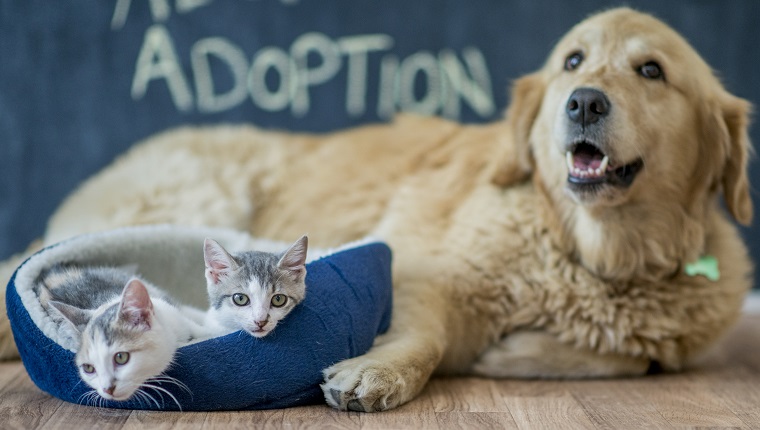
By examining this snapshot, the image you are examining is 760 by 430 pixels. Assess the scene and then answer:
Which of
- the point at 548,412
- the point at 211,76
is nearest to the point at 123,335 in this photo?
the point at 548,412

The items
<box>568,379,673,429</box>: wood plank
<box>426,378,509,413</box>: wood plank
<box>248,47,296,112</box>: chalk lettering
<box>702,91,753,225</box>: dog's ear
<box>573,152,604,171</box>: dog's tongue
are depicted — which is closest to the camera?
<box>568,379,673,429</box>: wood plank

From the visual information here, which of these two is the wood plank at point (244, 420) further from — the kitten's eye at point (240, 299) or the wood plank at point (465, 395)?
the wood plank at point (465, 395)

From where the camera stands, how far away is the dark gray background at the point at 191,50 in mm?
3391

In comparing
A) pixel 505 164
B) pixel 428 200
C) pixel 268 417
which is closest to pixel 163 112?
pixel 428 200

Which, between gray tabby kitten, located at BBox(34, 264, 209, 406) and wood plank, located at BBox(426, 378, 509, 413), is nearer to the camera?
gray tabby kitten, located at BBox(34, 264, 209, 406)

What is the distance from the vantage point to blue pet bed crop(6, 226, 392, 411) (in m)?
1.86

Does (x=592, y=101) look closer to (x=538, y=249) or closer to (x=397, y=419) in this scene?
(x=538, y=249)

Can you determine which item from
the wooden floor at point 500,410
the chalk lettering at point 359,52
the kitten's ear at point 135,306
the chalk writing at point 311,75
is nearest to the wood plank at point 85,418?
the wooden floor at point 500,410

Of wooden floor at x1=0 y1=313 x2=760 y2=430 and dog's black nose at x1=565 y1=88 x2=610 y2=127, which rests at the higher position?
dog's black nose at x1=565 y1=88 x2=610 y2=127

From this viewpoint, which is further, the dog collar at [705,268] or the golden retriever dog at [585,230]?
the dog collar at [705,268]

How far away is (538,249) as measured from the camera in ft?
8.32

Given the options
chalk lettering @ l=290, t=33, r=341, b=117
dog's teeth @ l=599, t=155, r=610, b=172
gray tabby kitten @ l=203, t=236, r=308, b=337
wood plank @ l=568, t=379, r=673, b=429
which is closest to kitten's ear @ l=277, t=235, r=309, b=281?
gray tabby kitten @ l=203, t=236, r=308, b=337

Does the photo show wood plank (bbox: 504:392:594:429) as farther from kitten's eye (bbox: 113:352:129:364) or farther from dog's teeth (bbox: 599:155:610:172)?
kitten's eye (bbox: 113:352:129:364)

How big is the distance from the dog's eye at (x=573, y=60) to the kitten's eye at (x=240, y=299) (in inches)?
52.1
